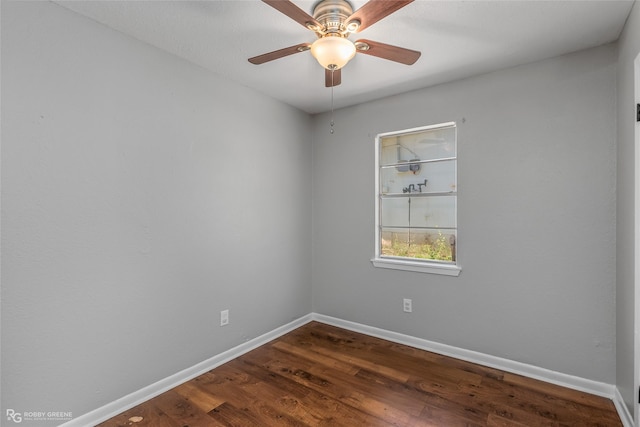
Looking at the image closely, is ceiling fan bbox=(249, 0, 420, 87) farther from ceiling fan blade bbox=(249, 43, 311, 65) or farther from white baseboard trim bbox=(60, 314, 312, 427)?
white baseboard trim bbox=(60, 314, 312, 427)

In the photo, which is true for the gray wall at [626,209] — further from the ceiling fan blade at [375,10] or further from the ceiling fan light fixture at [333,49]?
the ceiling fan light fixture at [333,49]

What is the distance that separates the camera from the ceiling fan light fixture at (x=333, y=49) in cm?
155

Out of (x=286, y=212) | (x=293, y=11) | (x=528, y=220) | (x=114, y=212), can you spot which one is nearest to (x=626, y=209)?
(x=528, y=220)

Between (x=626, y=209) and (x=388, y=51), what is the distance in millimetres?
1728

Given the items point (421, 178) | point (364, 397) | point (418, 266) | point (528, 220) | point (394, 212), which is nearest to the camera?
point (364, 397)

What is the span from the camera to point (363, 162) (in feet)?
10.6

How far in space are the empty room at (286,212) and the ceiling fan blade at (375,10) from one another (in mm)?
13

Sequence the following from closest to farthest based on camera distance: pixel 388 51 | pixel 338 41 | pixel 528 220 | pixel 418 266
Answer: pixel 338 41 → pixel 388 51 → pixel 528 220 → pixel 418 266

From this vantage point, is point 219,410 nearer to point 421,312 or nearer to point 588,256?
point 421,312

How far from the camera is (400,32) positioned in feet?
6.37

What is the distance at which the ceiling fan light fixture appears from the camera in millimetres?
1555

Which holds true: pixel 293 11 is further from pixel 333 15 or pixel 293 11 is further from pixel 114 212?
pixel 114 212

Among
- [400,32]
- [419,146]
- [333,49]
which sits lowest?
[419,146]

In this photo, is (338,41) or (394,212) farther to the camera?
(394,212)
